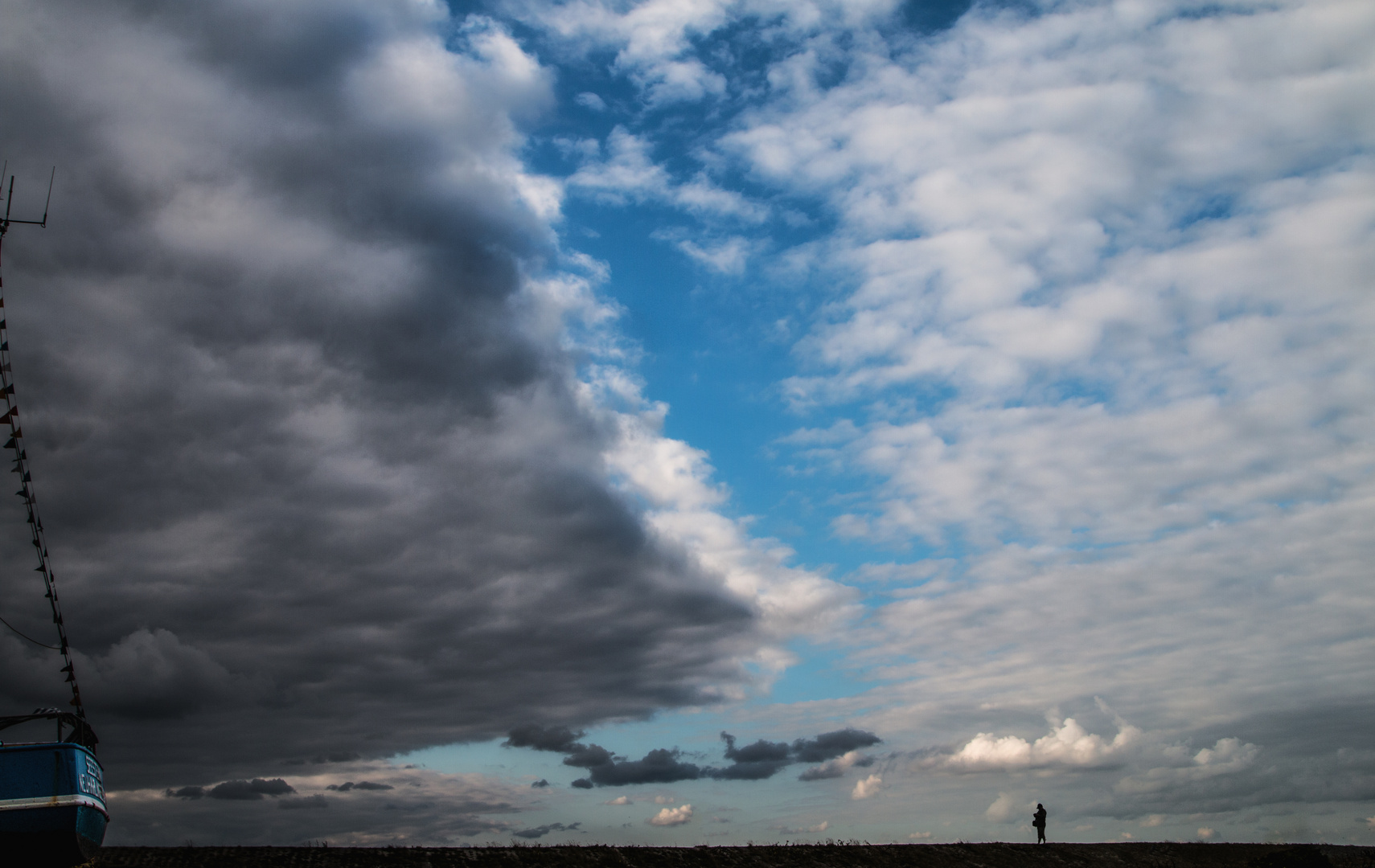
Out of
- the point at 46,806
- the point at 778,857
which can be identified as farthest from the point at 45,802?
the point at 778,857

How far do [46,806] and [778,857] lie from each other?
29122 mm

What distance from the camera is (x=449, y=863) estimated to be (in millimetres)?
35844

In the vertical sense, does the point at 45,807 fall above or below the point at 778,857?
above

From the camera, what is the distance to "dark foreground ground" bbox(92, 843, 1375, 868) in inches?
1342

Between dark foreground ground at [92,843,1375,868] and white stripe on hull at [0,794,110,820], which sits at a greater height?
white stripe on hull at [0,794,110,820]

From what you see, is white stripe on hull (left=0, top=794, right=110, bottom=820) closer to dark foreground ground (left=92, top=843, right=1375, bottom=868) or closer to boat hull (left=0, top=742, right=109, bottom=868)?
boat hull (left=0, top=742, right=109, bottom=868)

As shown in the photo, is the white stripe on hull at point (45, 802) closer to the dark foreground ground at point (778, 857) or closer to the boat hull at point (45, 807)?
the boat hull at point (45, 807)

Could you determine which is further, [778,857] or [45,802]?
[778,857]

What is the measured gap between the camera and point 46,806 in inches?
1313

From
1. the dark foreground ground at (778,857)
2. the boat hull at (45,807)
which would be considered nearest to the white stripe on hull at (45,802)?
the boat hull at (45,807)

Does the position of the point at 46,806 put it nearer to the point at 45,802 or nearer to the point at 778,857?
the point at 45,802

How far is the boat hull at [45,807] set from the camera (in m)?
32.6

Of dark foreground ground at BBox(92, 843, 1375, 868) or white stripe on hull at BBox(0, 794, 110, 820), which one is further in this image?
dark foreground ground at BBox(92, 843, 1375, 868)

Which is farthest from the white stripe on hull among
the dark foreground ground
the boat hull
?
the dark foreground ground
